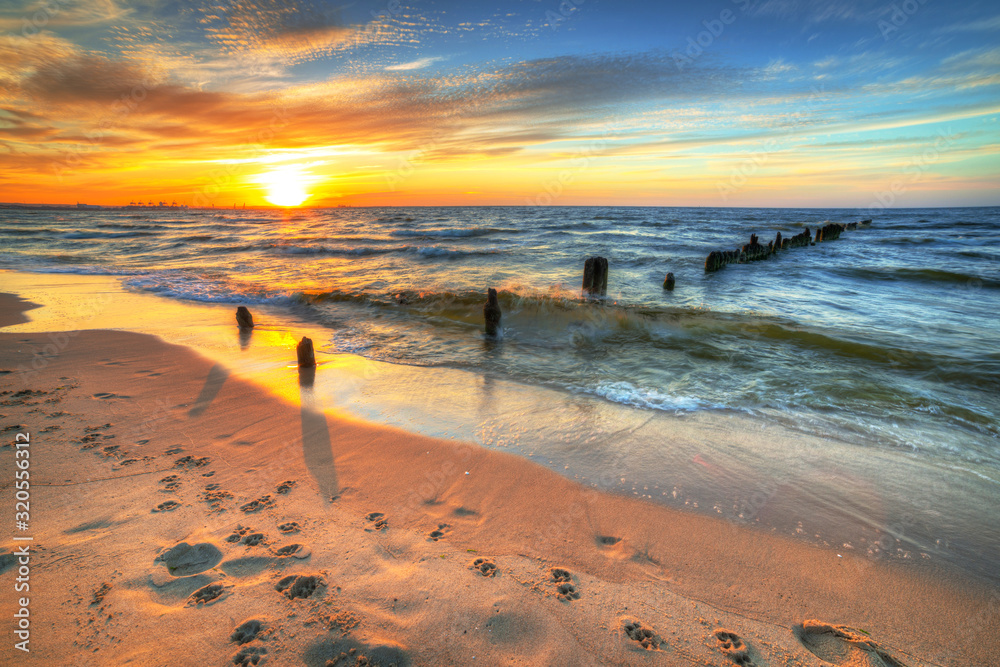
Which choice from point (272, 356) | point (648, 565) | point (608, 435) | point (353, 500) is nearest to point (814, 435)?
point (608, 435)

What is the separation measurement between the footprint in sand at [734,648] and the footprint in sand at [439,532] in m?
1.96

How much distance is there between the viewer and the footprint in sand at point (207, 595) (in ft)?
8.39

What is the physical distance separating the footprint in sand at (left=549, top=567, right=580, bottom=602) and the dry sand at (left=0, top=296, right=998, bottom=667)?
0.01 meters

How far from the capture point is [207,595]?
2609mm

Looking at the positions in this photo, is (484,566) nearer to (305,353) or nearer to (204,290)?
(305,353)

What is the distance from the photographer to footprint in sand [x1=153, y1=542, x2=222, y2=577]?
2816mm

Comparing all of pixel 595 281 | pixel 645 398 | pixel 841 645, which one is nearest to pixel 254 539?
pixel 841 645

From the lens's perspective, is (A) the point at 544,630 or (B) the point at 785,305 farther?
(B) the point at 785,305

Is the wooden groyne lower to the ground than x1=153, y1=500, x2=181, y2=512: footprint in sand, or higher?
higher

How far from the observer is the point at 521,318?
38.0ft

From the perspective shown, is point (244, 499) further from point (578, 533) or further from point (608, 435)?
point (608, 435)

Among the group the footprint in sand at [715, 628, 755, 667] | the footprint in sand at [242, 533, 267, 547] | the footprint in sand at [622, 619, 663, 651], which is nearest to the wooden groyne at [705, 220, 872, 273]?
the footprint in sand at [715, 628, 755, 667]

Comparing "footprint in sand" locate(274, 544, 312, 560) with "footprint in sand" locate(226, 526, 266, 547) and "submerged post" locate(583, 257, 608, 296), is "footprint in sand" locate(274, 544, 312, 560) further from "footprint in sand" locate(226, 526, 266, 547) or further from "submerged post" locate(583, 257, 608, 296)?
"submerged post" locate(583, 257, 608, 296)

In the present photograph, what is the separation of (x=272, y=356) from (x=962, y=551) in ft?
31.0
